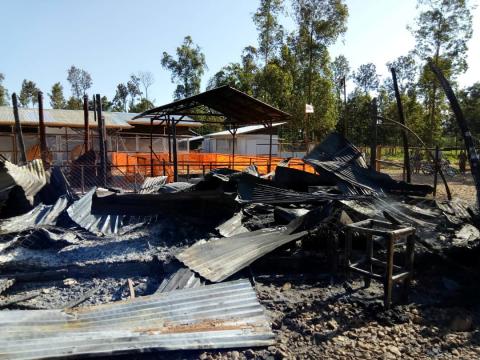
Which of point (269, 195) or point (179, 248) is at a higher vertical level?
point (269, 195)

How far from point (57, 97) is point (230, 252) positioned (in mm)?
64438

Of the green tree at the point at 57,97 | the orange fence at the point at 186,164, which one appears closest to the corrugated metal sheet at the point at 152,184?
the orange fence at the point at 186,164

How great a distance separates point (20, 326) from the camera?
11.9 ft

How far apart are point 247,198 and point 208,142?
103 ft

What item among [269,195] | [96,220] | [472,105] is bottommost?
[96,220]

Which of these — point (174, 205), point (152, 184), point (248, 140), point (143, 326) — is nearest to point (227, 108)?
point (152, 184)

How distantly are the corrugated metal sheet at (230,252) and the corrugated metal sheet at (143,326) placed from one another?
1.92 feet

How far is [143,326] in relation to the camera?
377 cm

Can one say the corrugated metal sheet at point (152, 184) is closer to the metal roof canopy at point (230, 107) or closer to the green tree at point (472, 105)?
the metal roof canopy at point (230, 107)

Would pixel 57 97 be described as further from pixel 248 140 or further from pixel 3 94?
pixel 248 140

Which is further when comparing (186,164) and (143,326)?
(186,164)

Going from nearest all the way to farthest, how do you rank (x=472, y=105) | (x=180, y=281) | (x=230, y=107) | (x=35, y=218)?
(x=180, y=281) < (x=35, y=218) < (x=230, y=107) < (x=472, y=105)

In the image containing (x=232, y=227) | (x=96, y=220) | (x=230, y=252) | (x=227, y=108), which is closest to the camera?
(x=230, y=252)

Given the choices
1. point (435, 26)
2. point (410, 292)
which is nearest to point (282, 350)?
point (410, 292)
